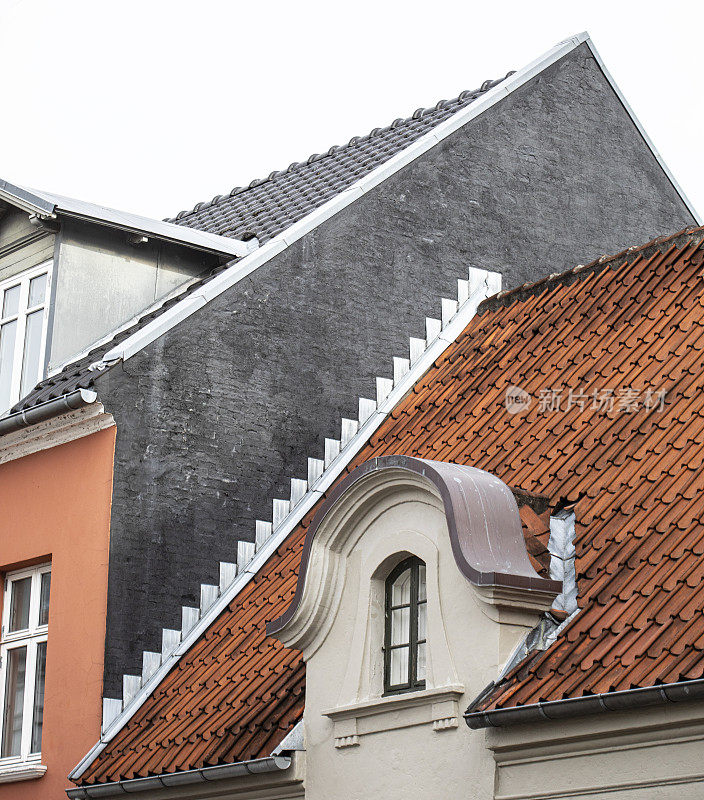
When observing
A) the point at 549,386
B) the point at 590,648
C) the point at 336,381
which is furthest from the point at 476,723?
Result: the point at 336,381

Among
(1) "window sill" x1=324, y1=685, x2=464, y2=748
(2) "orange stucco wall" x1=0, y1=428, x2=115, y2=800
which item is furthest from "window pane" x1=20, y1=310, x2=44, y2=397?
(1) "window sill" x1=324, y1=685, x2=464, y2=748

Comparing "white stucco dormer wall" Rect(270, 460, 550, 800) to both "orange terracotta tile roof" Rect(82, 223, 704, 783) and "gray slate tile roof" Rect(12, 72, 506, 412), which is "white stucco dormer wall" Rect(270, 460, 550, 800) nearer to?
"orange terracotta tile roof" Rect(82, 223, 704, 783)

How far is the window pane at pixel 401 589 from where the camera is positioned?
10.8 meters

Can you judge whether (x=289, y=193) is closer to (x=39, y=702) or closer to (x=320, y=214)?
(x=320, y=214)

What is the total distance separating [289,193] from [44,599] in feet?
20.7

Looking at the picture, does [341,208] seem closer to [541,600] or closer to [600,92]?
[600,92]

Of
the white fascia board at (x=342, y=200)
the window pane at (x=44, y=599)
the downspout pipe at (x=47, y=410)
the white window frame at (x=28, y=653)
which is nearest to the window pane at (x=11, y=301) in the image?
the white fascia board at (x=342, y=200)

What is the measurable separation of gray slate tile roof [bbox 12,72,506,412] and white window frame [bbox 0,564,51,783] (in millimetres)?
1735

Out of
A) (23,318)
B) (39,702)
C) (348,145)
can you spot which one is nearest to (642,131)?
(348,145)

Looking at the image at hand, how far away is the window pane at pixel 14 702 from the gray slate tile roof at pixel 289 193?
2446mm

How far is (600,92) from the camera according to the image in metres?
18.0

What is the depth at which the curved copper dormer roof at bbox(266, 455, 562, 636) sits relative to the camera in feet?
32.1

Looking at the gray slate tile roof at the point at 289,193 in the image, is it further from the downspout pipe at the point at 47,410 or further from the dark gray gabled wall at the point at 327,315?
the dark gray gabled wall at the point at 327,315

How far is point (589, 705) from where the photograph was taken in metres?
8.73
